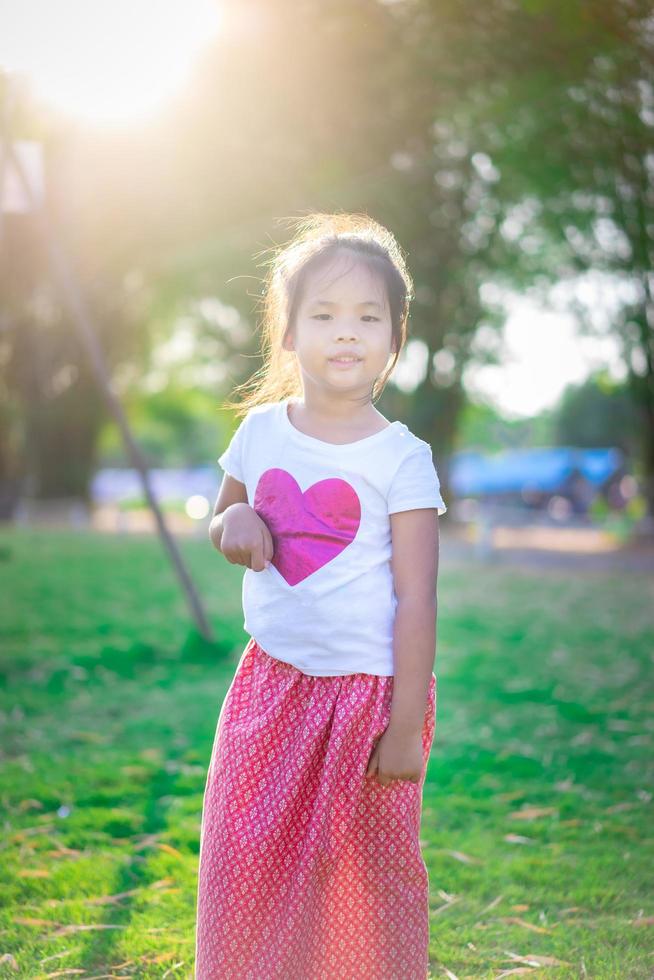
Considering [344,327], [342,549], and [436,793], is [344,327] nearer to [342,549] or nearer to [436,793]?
[342,549]

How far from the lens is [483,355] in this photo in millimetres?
23734

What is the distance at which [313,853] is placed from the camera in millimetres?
2072

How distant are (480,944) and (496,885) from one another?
1.43 ft

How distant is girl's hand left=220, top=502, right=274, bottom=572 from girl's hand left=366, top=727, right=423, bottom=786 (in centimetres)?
45

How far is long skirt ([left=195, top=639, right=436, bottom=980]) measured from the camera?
2.06 m

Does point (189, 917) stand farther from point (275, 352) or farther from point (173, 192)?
point (173, 192)

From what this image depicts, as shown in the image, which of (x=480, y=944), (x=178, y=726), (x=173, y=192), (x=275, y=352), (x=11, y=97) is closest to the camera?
(x=275, y=352)

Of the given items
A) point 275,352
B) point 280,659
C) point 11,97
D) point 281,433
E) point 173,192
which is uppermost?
point 173,192

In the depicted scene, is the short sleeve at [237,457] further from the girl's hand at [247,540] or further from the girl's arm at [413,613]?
the girl's arm at [413,613]

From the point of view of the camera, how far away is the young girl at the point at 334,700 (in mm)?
2062

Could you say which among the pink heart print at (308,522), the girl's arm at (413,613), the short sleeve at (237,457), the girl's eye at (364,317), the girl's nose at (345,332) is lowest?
the girl's arm at (413,613)

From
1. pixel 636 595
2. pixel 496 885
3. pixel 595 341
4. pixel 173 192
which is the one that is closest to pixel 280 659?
pixel 496 885

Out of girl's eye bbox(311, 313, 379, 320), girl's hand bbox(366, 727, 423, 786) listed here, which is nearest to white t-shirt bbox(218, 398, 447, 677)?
girl's hand bbox(366, 727, 423, 786)

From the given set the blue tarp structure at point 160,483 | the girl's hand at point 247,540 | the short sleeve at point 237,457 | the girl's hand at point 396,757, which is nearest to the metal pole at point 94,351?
the short sleeve at point 237,457
